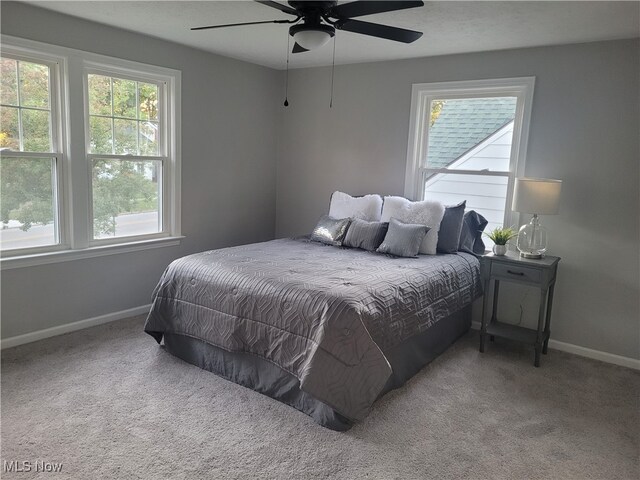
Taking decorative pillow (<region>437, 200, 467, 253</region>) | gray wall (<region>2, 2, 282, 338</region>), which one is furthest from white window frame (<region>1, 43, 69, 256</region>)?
decorative pillow (<region>437, 200, 467, 253</region>)

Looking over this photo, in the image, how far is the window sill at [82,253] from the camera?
326 centimetres

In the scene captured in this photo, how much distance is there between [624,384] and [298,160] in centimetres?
357

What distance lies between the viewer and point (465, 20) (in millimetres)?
3041

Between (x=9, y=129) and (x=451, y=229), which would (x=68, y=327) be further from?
(x=451, y=229)

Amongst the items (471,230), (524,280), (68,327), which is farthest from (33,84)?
(524,280)

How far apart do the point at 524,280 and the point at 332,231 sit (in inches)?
62.1

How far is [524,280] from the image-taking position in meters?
3.39

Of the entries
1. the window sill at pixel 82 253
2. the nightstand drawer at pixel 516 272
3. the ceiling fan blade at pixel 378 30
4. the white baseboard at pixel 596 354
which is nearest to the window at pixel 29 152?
the window sill at pixel 82 253

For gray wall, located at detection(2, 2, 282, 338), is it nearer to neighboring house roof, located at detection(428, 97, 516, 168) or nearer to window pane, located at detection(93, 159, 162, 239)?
Result: window pane, located at detection(93, 159, 162, 239)

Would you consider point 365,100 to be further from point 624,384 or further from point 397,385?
point 624,384

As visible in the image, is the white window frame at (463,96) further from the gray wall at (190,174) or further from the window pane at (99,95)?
the window pane at (99,95)

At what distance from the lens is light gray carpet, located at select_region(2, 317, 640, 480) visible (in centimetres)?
219

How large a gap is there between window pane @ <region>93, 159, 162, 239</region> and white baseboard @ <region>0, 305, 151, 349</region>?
668 mm

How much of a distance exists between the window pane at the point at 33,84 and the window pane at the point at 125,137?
0.55 metres
